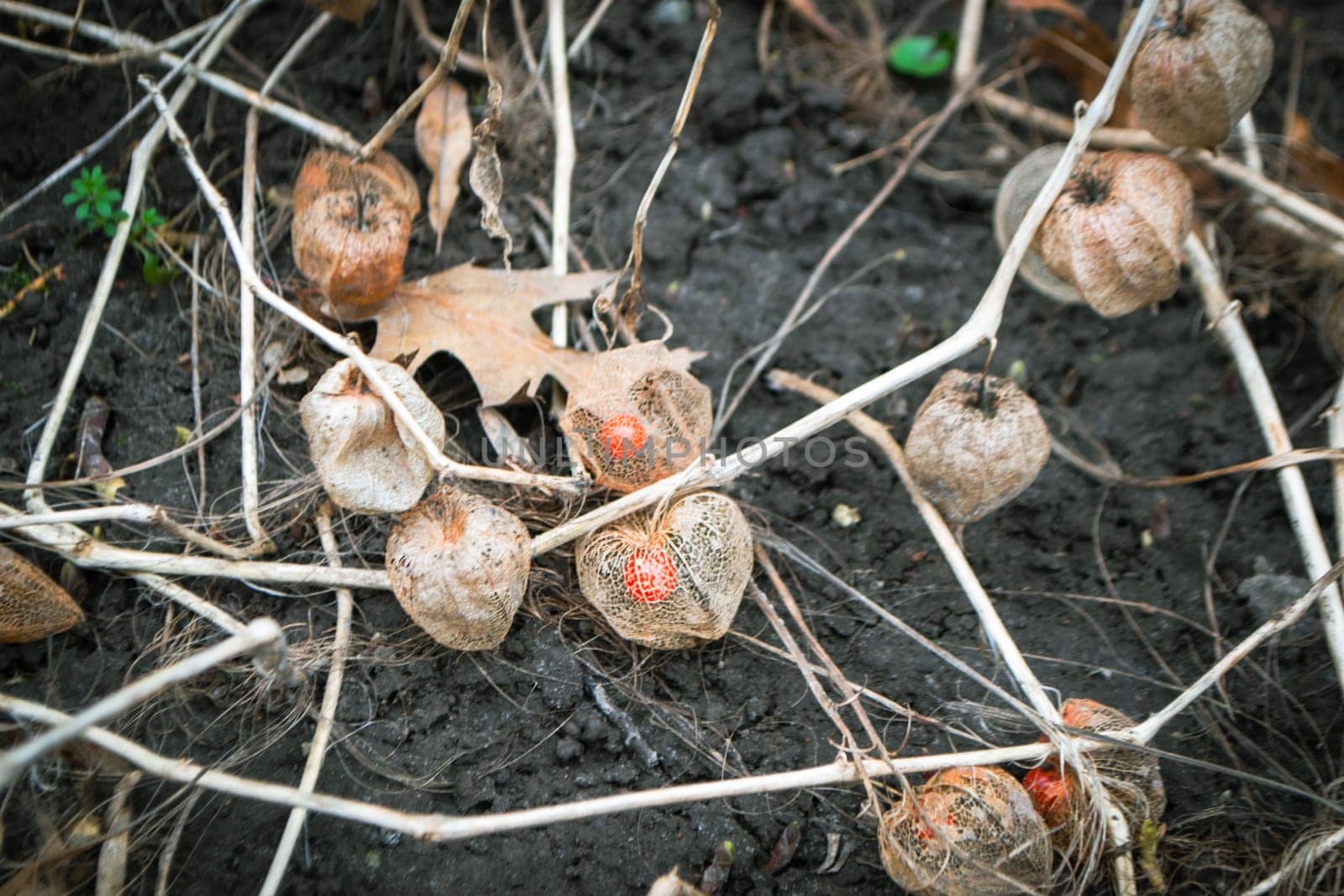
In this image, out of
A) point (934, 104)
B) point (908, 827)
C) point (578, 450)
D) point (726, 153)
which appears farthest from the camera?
point (934, 104)

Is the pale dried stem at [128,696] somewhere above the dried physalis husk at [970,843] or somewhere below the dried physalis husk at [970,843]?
above

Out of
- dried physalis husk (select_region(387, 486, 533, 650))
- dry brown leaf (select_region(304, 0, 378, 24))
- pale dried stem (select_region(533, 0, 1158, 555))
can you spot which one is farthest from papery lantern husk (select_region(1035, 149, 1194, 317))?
dry brown leaf (select_region(304, 0, 378, 24))

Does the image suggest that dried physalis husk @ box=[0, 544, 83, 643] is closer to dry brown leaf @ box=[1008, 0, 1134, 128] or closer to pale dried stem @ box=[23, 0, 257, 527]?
pale dried stem @ box=[23, 0, 257, 527]

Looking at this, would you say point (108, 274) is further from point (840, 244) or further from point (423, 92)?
point (840, 244)

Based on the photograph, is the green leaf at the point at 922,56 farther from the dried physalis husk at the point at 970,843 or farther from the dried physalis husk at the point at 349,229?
the dried physalis husk at the point at 970,843

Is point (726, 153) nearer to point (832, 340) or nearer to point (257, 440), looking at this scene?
point (832, 340)

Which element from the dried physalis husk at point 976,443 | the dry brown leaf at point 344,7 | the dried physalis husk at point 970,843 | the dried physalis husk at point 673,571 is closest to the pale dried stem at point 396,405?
the dried physalis husk at point 673,571

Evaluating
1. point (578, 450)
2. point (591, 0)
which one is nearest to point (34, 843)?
point (578, 450)
